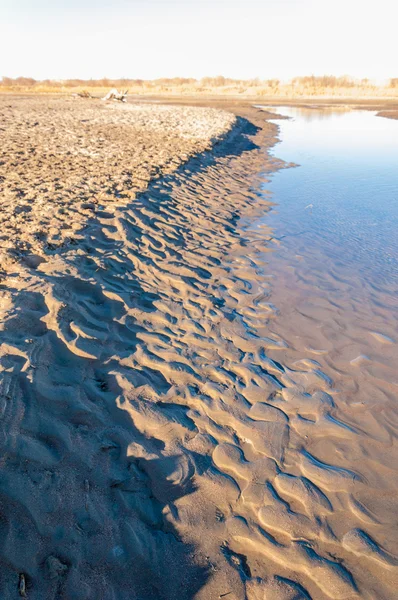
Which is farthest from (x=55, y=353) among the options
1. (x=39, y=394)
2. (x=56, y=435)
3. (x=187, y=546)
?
(x=187, y=546)

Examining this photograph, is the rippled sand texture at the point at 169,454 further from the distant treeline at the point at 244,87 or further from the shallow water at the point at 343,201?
the distant treeline at the point at 244,87

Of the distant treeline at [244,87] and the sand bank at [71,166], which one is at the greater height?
the distant treeline at [244,87]

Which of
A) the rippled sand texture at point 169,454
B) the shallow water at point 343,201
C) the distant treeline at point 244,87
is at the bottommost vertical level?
the rippled sand texture at point 169,454

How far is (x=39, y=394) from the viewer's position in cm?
269

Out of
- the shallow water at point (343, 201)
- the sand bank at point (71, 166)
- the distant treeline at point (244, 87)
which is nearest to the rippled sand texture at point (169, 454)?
the sand bank at point (71, 166)

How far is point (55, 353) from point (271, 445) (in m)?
1.92

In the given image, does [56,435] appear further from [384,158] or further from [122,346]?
[384,158]

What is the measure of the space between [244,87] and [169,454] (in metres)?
67.7

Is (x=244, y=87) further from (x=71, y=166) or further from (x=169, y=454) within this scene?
(x=169, y=454)

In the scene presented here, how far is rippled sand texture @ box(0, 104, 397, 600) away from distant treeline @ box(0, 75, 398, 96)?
47.7m

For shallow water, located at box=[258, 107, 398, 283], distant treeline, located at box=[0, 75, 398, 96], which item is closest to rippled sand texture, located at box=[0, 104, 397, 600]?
shallow water, located at box=[258, 107, 398, 283]

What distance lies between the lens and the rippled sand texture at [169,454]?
2018 millimetres

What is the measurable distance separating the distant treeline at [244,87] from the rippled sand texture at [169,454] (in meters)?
47.7

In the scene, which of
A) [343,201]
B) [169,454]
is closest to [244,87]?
[343,201]
